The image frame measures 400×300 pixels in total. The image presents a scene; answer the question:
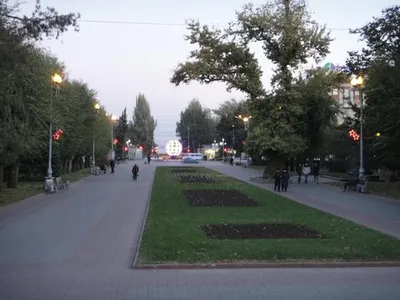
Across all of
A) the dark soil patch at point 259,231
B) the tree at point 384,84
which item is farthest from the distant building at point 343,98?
the dark soil patch at point 259,231

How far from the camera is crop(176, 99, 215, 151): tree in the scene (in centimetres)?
16400

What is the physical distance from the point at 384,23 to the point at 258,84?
10.1 m

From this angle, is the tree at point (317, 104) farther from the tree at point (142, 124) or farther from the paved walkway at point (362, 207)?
the tree at point (142, 124)

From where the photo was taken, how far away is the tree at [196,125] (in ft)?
538

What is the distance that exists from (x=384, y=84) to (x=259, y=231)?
16423 millimetres

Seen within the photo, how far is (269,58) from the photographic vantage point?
132 ft

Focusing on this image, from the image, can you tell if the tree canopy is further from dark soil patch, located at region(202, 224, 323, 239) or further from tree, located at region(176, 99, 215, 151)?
tree, located at region(176, 99, 215, 151)

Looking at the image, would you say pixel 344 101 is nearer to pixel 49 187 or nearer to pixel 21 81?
pixel 49 187

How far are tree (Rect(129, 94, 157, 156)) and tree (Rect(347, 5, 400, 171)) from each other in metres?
117

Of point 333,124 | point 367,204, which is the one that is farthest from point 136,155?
point 367,204

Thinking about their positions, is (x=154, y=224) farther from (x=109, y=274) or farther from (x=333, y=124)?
(x=333, y=124)

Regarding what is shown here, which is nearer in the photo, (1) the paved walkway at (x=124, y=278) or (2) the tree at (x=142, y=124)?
(1) the paved walkway at (x=124, y=278)

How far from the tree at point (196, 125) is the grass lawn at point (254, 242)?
14486 cm

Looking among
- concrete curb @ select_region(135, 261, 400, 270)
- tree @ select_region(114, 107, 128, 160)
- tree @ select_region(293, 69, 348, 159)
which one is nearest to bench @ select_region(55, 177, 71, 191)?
tree @ select_region(293, 69, 348, 159)
